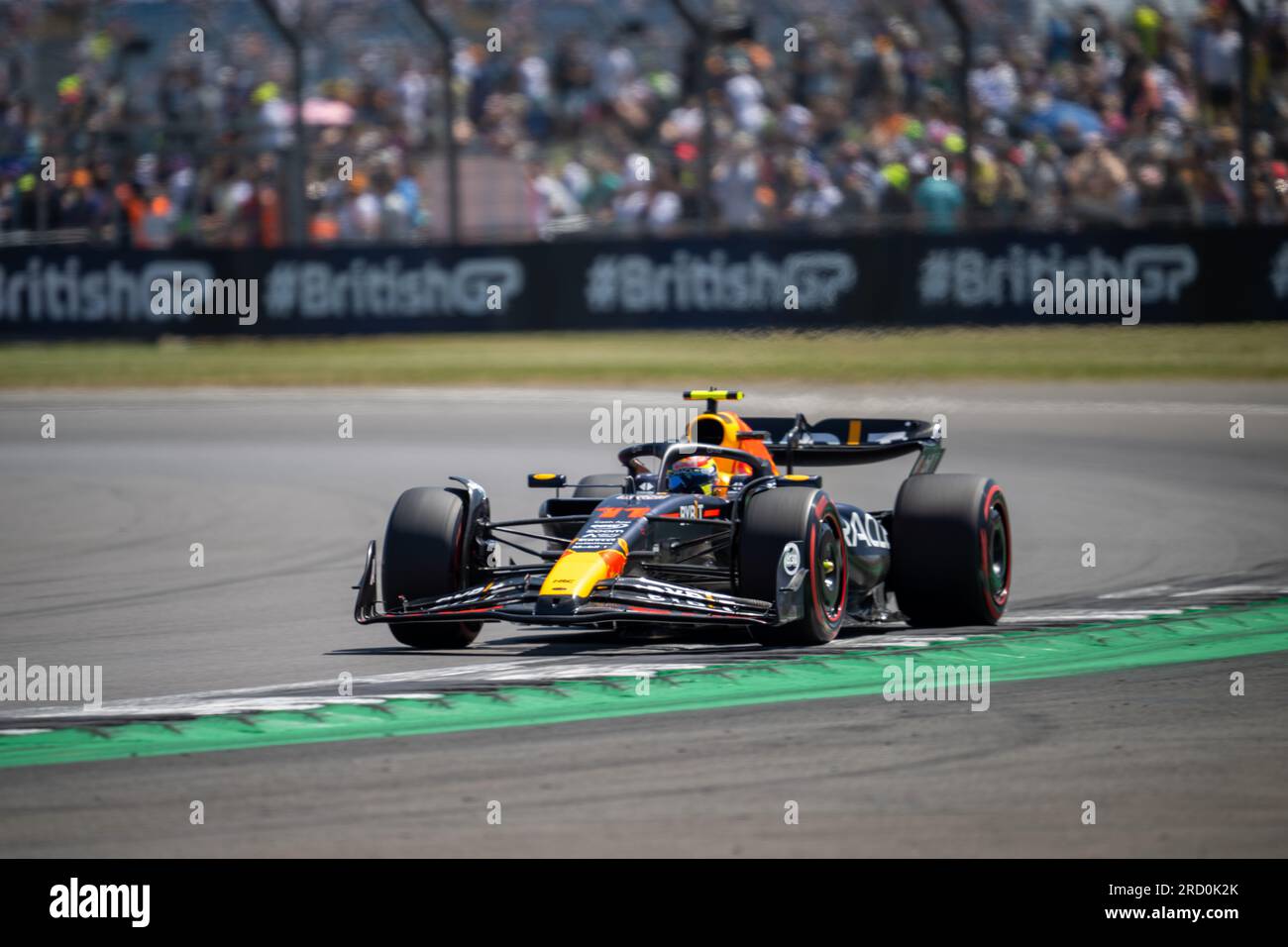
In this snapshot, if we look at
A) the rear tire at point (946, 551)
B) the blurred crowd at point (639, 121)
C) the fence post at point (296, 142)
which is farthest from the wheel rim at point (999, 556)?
the fence post at point (296, 142)

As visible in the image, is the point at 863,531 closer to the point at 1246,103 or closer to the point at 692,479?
the point at 692,479

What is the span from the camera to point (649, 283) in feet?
79.4

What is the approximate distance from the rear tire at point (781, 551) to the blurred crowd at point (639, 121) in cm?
1522

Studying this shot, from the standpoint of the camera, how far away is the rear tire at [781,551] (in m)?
7.77

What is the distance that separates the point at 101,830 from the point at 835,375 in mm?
17246

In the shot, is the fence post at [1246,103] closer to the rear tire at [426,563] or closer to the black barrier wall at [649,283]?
the black barrier wall at [649,283]

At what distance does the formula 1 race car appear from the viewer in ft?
A: 25.4

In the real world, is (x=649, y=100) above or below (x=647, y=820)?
above

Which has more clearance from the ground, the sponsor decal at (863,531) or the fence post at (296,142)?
the fence post at (296,142)

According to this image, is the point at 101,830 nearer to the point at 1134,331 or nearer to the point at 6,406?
the point at 6,406

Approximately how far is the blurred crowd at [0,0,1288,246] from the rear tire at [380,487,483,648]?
1535 cm

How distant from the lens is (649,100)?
2602 cm

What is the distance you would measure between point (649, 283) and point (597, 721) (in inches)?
702
